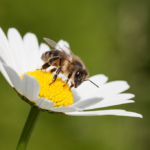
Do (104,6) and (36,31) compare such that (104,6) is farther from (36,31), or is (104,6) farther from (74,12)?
(36,31)

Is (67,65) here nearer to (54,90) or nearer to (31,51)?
(54,90)

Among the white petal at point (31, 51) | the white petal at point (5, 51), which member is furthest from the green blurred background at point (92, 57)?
the white petal at point (5, 51)

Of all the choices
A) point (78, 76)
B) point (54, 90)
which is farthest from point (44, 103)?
point (78, 76)

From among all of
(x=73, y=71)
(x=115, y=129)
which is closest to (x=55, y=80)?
(x=73, y=71)

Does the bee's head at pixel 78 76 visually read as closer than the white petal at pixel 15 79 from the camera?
No

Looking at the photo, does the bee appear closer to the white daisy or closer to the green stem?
the white daisy

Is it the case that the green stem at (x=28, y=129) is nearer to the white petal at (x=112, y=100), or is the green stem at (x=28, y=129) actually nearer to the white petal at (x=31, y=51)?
the white petal at (x=112, y=100)

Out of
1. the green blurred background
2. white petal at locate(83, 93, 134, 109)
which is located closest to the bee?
white petal at locate(83, 93, 134, 109)
